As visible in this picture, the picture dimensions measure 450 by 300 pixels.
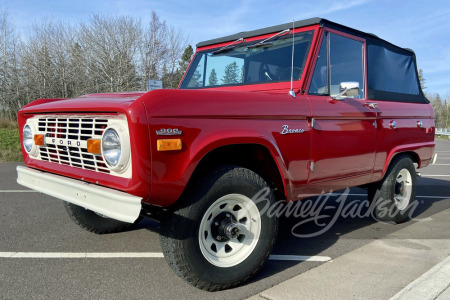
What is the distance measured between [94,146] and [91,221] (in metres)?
1.73

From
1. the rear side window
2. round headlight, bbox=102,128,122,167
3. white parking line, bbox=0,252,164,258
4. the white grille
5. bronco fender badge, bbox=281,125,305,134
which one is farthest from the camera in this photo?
the rear side window

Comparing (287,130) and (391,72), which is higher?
(391,72)

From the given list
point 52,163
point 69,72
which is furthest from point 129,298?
point 69,72

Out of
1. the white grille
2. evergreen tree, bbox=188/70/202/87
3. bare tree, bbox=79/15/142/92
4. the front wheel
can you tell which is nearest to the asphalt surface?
the front wheel

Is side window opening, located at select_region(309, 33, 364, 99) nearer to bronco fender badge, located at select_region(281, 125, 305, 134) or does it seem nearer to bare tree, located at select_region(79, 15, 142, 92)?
bronco fender badge, located at select_region(281, 125, 305, 134)

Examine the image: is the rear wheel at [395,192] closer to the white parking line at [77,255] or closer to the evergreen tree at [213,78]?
the evergreen tree at [213,78]

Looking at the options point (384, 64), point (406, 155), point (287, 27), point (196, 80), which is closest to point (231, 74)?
point (196, 80)

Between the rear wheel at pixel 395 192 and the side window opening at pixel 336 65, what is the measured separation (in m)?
1.14

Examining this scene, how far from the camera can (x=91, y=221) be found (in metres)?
3.73

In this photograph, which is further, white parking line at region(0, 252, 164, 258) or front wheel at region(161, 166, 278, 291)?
white parking line at region(0, 252, 164, 258)

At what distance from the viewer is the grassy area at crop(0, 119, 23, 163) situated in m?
11.3

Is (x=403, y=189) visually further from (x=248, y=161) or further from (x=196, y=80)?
(x=196, y=80)

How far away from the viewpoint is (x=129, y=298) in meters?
2.46

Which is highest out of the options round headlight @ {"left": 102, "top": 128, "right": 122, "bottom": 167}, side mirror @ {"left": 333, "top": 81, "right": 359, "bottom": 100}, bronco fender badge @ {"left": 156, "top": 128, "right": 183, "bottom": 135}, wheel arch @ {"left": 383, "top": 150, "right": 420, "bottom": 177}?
side mirror @ {"left": 333, "top": 81, "right": 359, "bottom": 100}
